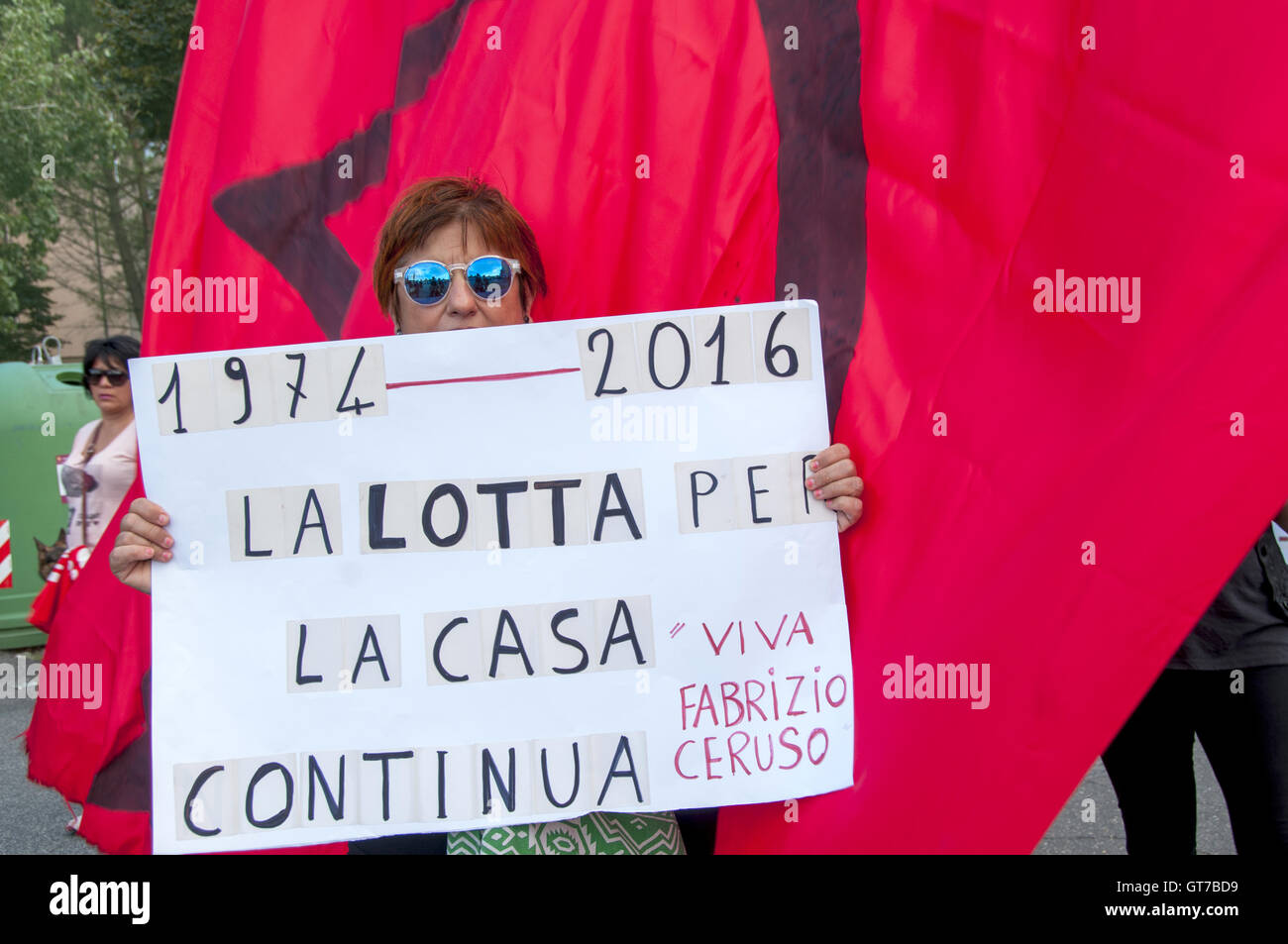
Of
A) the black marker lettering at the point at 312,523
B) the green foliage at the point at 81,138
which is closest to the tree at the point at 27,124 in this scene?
the green foliage at the point at 81,138

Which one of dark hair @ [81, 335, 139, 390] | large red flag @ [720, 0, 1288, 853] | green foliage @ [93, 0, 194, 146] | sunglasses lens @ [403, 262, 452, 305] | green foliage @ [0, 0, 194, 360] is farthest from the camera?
green foliage @ [0, 0, 194, 360]

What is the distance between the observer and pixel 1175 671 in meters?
2.13

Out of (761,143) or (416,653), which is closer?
(416,653)

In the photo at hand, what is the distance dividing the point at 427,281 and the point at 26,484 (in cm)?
610

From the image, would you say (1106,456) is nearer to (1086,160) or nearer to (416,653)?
(1086,160)

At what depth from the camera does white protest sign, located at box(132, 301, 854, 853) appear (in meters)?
1.60

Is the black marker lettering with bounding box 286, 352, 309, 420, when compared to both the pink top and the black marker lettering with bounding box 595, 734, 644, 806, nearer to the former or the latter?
the black marker lettering with bounding box 595, 734, 644, 806

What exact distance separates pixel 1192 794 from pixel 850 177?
4.77ft

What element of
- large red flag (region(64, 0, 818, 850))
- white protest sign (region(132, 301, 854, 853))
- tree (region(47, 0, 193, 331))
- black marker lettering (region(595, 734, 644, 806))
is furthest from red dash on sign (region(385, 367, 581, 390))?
tree (region(47, 0, 193, 331))

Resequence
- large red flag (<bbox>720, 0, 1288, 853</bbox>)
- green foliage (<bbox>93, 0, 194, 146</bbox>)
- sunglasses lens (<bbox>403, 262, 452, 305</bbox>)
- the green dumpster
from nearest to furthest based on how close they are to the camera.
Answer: large red flag (<bbox>720, 0, 1288, 853</bbox>) → sunglasses lens (<bbox>403, 262, 452, 305</bbox>) → the green dumpster → green foliage (<bbox>93, 0, 194, 146</bbox>)

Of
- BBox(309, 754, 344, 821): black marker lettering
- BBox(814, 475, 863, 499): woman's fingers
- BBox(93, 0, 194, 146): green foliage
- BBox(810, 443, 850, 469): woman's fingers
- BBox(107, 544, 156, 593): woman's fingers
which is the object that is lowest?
BBox(309, 754, 344, 821): black marker lettering

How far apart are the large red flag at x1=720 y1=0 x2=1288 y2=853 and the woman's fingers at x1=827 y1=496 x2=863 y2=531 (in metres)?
0.07

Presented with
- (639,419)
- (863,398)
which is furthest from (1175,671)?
(639,419)

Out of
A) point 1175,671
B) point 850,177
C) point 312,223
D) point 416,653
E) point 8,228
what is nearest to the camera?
point 416,653
